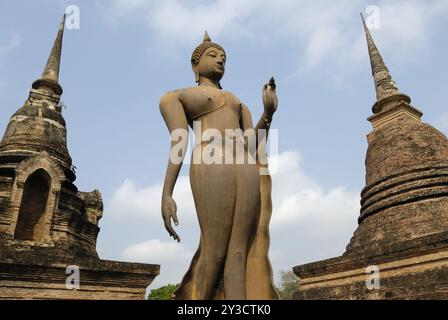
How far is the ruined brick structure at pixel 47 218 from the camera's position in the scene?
9250 millimetres

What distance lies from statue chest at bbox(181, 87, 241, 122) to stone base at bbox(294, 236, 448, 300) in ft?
24.2

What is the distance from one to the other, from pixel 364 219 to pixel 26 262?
34.5ft

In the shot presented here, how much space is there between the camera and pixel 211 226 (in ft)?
11.6

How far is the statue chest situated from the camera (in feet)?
13.5

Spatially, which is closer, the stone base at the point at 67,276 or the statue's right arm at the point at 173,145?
the statue's right arm at the point at 173,145

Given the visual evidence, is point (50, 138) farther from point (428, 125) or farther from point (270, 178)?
point (428, 125)

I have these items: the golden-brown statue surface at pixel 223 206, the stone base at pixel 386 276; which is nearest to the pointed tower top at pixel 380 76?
the stone base at pixel 386 276

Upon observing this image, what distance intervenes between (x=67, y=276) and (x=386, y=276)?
803 cm

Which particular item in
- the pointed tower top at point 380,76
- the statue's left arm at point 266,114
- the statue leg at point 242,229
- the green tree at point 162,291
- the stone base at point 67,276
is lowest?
the statue leg at point 242,229

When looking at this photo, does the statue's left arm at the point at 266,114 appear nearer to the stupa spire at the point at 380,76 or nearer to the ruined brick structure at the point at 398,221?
the ruined brick structure at the point at 398,221

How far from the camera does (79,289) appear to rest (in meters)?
9.61

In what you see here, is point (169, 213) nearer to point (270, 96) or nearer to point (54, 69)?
point (270, 96)

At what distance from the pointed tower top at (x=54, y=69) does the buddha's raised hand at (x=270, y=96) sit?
14751 millimetres

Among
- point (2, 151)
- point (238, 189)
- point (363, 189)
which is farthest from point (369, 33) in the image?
point (238, 189)
